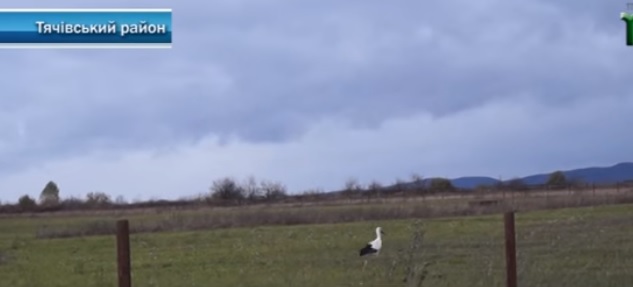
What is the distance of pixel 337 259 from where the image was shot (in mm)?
25031

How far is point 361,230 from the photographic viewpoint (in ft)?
135

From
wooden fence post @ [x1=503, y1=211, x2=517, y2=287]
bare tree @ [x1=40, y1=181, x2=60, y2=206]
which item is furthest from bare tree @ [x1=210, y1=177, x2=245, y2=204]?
wooden fence post @ [x1=503, y1=211, x2=517, y2=287]

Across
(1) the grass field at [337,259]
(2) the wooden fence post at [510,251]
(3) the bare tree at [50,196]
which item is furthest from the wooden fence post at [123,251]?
(3) the bare tree at [50,196]

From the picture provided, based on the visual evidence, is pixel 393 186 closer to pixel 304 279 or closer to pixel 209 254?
pixel 209 254

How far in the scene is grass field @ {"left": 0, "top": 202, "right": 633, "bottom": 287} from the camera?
53.8 ft

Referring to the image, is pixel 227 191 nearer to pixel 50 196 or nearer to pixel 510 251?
pixel 50 196

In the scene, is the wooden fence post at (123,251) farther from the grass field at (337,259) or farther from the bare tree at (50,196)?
the bare tree at (50,196)

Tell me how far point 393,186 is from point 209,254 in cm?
7610

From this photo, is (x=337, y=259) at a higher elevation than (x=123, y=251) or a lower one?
lower

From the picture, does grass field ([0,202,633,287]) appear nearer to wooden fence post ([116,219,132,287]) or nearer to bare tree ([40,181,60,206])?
wooden fence post ([116,219,132,287])

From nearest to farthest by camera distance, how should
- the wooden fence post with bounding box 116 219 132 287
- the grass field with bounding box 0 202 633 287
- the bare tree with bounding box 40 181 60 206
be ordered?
the wooden fence post with bounding box 116 219 132 287, the grass field with bounding box 0 202 633 287, the bare tree with bounding box 40 181 60 206

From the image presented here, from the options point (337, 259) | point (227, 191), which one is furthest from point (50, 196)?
point (337, 259)

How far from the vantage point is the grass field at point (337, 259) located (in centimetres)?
1641

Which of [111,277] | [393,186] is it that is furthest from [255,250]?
[393,186]
